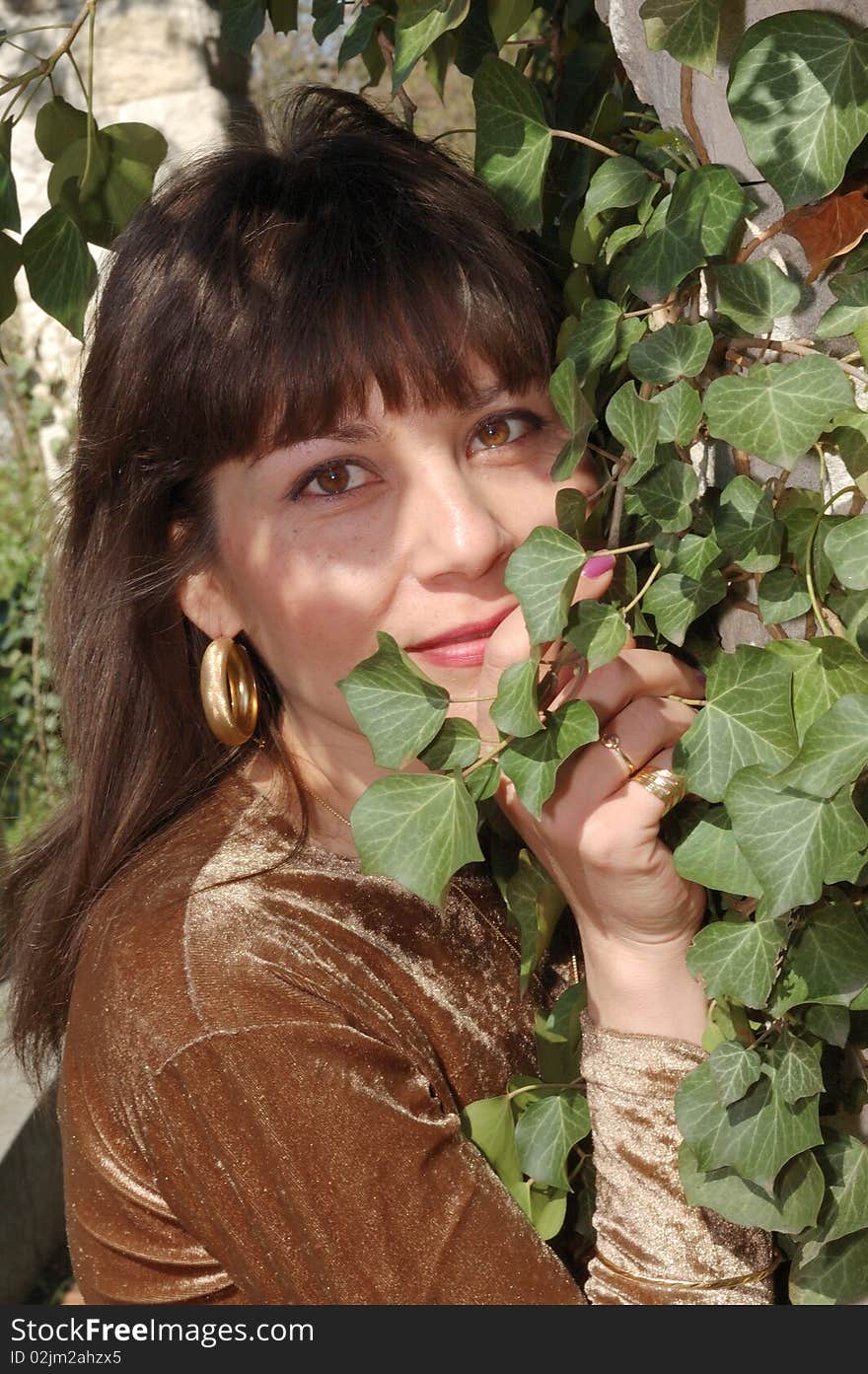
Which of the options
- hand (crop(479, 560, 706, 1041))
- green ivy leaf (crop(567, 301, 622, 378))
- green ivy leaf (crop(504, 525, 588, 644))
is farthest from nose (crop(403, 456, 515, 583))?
green ivy leaf (crop(504, 525, 588, 644))

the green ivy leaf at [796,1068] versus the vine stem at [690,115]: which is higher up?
the vine stem at [690,115]

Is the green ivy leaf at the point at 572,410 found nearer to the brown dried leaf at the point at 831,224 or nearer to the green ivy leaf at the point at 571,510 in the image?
the green ivy leaf at the point at 571,510

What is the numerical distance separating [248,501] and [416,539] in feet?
0.74

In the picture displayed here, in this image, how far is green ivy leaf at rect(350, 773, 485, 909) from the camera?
100 centimetres

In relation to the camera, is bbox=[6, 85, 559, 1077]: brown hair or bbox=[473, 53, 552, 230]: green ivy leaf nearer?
bbox=[473, 53, 552, 230]: green ivy leaf

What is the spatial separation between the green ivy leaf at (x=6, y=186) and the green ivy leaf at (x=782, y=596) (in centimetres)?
85

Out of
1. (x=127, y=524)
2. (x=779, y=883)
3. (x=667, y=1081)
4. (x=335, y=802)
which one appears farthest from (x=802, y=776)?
(x=127, y=524)

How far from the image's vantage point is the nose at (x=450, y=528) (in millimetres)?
1319

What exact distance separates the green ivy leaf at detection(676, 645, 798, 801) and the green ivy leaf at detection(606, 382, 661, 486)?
0.16 meters

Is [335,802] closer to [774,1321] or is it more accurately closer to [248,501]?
[248,501]

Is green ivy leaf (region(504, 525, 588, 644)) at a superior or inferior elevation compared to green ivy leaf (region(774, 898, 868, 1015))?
superior

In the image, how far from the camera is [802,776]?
825 mm

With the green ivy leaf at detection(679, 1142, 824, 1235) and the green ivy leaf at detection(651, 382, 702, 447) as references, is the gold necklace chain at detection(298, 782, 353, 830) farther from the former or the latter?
the green ivy leaf at detection(651, 382, 702, 447)

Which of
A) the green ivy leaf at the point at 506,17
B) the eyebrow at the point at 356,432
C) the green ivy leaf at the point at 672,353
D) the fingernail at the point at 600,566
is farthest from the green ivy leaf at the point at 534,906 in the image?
the green ivy leaf at the point at 506,17
